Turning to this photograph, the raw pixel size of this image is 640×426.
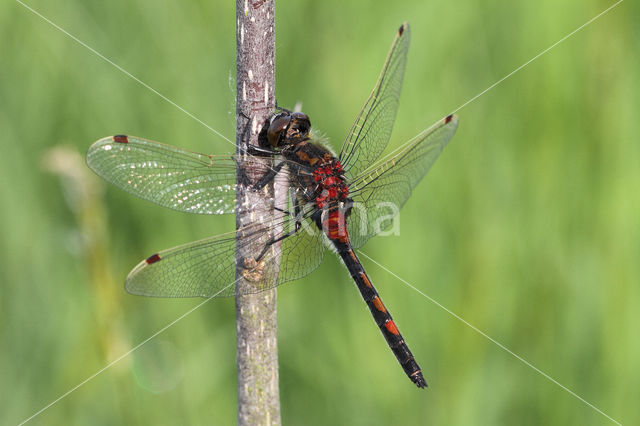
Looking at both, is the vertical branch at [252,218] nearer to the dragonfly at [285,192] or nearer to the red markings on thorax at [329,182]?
the dragonfly at [285,192]

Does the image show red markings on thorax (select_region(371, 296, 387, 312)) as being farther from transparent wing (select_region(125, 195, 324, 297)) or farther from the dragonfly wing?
the dragonfly wing

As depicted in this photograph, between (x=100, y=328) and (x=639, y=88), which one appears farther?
(x=639, y=88)

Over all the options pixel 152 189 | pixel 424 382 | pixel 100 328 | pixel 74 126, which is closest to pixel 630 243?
pixel 424 382

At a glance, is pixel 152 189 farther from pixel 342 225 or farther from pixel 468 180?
pixel 468 180

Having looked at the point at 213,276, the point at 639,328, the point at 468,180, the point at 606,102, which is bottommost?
the point at 639,328

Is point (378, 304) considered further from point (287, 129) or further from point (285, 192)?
point (287, 129)

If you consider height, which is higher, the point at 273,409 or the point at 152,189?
the point at 152,189
